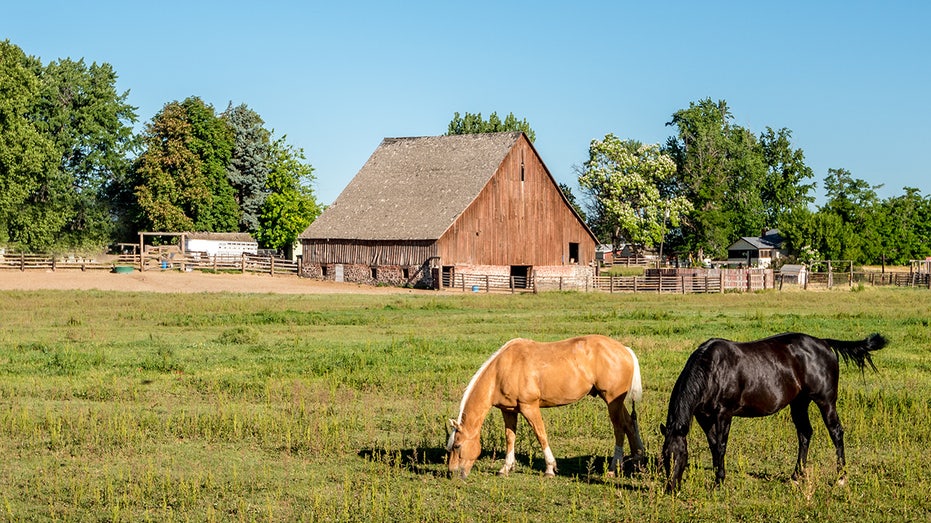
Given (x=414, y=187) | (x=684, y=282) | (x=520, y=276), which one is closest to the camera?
(x=684, y=282)

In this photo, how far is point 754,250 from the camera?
10019 centimetres

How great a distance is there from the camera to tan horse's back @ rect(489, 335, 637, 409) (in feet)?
40.4

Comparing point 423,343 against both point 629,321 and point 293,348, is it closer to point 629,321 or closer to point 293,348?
point 293,348

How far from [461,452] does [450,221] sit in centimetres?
4880

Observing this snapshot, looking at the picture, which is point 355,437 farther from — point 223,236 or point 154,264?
point 223,236

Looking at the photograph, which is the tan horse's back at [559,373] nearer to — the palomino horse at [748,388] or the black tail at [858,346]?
the palomino horse at [748,388]

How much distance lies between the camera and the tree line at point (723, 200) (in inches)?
3246

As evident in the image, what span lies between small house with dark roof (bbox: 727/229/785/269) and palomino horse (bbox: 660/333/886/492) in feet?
286

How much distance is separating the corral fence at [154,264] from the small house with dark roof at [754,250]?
47.5 m

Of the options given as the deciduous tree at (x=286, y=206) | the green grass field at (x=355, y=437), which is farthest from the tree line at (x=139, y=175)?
the green grass field at (x=355, y=437)

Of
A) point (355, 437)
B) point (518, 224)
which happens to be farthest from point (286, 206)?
point (355, 437)

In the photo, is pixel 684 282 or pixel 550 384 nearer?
pixel 550 384

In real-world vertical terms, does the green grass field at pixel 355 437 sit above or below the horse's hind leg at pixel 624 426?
below

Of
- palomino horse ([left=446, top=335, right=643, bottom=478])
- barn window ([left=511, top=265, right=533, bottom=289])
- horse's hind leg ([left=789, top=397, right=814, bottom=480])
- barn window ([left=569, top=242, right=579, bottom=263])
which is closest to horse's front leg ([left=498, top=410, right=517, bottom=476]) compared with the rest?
palomino horse ([left=446, top=335, right=643, bottom=478])
